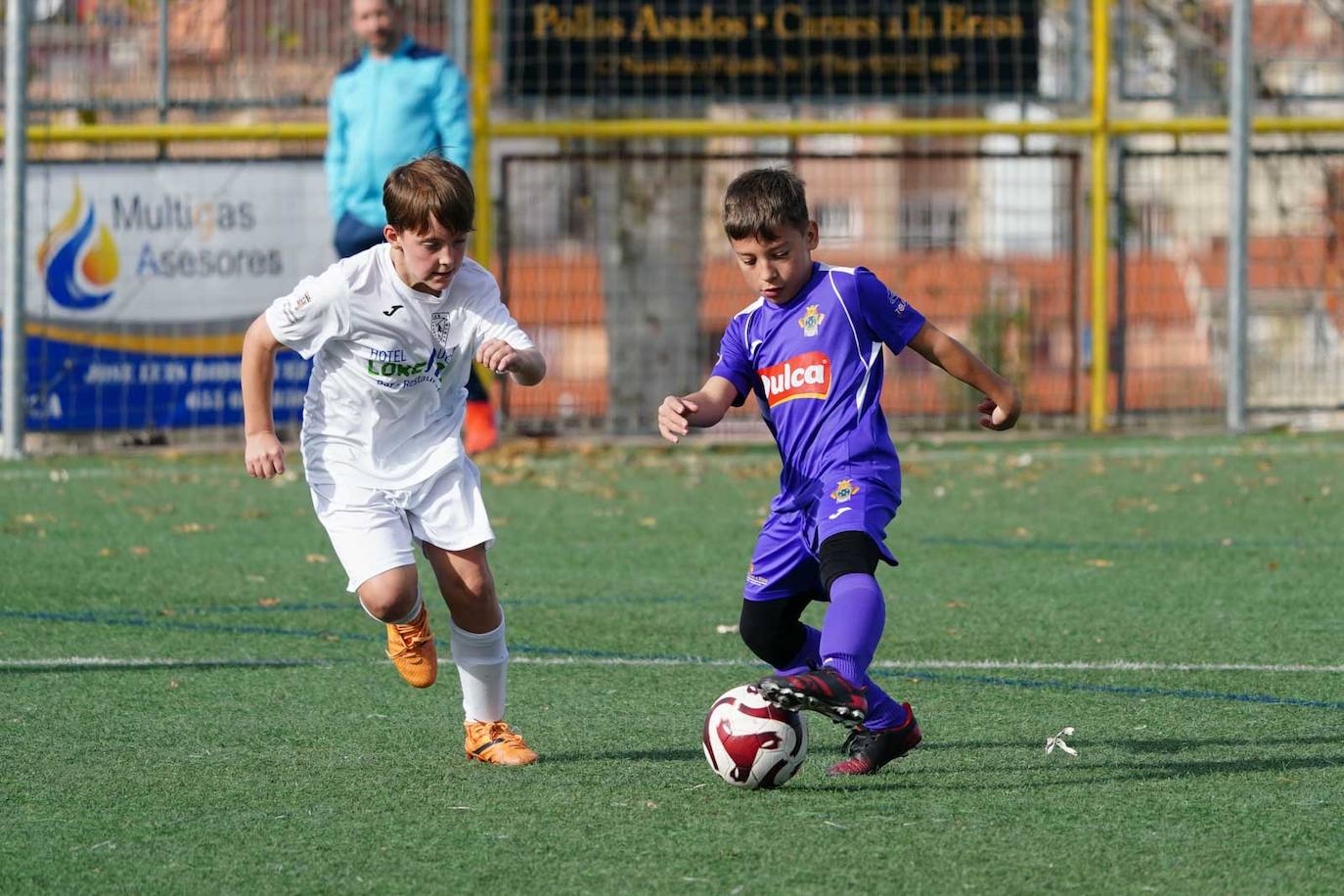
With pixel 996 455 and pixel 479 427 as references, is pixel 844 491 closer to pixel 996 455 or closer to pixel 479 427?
pixel 479 427

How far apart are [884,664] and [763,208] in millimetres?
1761

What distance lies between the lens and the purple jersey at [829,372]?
447 cm

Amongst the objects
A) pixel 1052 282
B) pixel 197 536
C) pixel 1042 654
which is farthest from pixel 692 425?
pixel 1052 282

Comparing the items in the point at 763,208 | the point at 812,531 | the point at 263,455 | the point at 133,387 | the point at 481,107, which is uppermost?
the point at 481,107

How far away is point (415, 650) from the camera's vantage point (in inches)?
185

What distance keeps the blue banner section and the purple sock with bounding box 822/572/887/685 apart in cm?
775

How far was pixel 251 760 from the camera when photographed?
4422 millimetres

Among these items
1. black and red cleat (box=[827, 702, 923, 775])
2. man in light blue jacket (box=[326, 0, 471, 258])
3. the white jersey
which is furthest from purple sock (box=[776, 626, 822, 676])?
man in light blue jacket (box=[326, 0, 471, 258])

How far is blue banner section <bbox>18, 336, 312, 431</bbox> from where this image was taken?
11477mm

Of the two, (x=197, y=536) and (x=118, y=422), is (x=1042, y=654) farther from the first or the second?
(x=118, y=422)

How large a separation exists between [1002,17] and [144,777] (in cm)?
978

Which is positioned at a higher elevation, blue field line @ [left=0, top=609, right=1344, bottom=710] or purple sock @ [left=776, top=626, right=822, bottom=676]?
purple sock @ [left=776, top=626, right=822, bottom=676]

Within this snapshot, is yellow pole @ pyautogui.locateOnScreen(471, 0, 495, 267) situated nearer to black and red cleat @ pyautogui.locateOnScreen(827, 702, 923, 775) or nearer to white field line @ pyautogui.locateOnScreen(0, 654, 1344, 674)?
white field line @ pyautogui.locateOnScreen(0, 654, 1344, 674)

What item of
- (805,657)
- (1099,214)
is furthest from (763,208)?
(1099,214)
